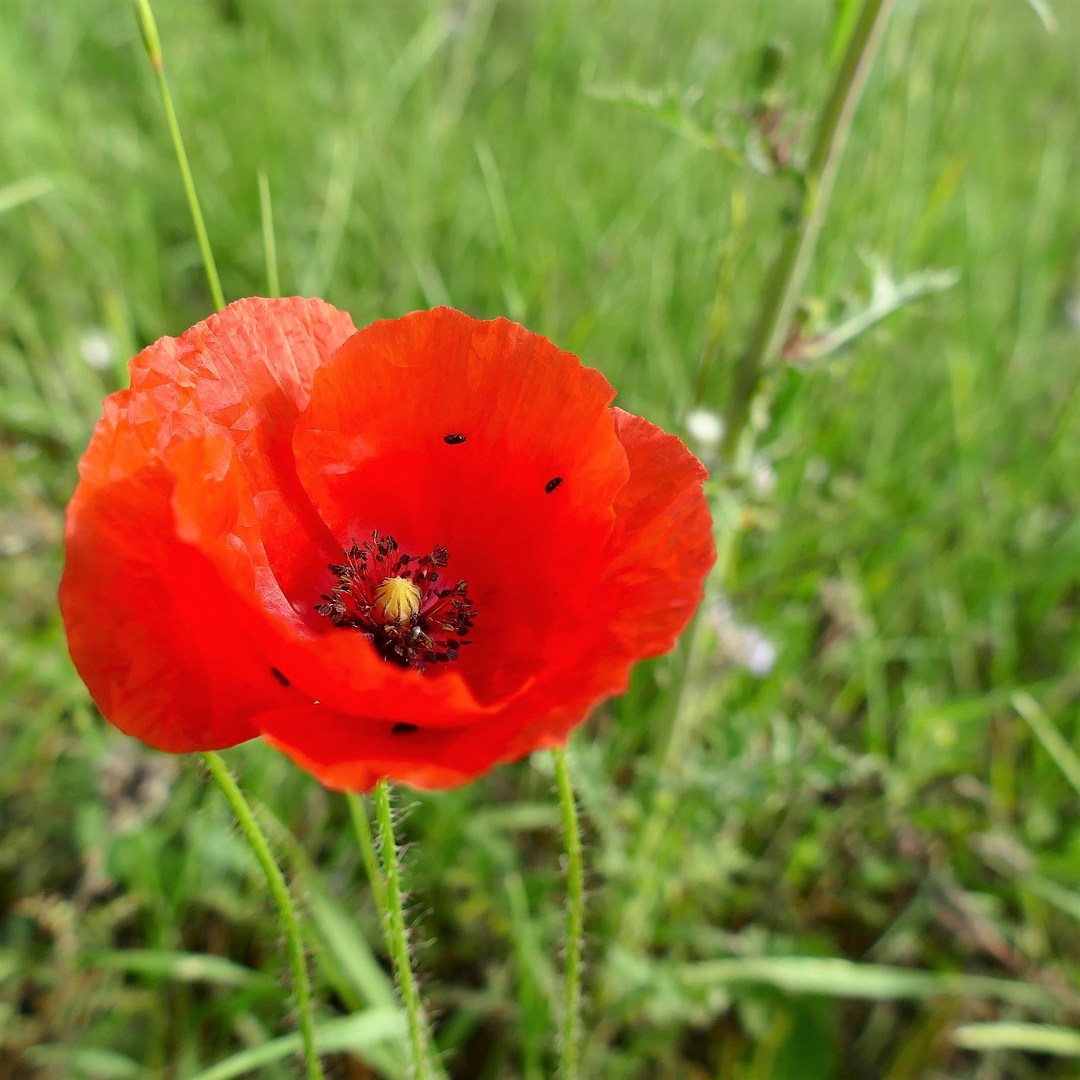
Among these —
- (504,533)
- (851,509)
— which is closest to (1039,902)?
(851,509)

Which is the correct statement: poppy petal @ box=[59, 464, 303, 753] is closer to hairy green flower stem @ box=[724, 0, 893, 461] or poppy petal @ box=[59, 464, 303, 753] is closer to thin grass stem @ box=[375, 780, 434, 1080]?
thin grass stem @ box=[375, 780, 434, 1080]

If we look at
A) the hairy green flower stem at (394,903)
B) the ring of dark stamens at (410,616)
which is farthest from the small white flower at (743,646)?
the hairy green flower stem at (394,903)

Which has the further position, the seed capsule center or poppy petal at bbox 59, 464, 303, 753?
the seed capsule center

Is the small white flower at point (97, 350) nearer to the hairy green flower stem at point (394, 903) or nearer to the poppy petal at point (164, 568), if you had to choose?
the poppy petal at point (164, 568)

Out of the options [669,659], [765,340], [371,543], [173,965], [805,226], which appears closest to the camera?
[371,543]

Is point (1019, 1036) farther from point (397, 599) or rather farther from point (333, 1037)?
point (397, 599)

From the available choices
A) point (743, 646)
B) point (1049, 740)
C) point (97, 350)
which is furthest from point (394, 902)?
point (97, 350)

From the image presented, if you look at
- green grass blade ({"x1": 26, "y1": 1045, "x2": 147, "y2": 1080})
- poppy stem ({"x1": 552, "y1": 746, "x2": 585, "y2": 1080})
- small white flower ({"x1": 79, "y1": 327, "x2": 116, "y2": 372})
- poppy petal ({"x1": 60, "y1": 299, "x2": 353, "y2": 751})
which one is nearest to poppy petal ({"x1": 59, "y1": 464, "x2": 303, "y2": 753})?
poppy petal ({"x1": 60, "y1": 299, "x2": 353, "y2": 751})
